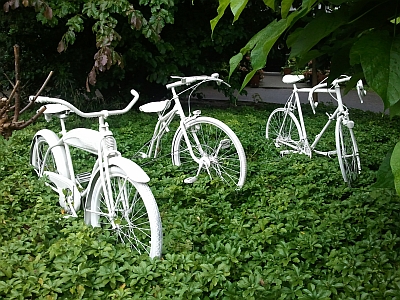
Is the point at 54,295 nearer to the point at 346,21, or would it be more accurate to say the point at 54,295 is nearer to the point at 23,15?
the point at 346,21

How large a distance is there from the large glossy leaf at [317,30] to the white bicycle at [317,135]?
6.77ft

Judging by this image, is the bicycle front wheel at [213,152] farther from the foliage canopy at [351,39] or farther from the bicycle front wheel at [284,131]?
the foliage canopy at [351,39]

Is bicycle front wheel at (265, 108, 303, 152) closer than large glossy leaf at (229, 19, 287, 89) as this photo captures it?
No

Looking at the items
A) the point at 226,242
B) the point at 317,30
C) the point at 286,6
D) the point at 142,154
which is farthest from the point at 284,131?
the point at 286,6

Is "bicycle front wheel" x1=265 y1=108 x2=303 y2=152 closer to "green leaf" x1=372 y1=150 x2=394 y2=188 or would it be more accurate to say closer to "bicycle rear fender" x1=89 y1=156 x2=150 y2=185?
"bicycle rear fender" x1=89 y1=156 x2=150 y2=185

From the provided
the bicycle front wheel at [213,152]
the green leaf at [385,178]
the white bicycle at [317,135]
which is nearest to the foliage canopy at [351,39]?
the green leaf at [385,178]

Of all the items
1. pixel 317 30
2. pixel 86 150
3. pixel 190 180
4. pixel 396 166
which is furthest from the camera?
pixel 190 180

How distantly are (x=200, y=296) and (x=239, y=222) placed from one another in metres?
0.92

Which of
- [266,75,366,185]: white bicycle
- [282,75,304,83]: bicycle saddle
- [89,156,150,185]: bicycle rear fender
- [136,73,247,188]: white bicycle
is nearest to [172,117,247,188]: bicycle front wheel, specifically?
[136,73,247,188]: white bicycle

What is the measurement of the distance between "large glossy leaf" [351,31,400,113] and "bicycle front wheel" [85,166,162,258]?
1833 mm

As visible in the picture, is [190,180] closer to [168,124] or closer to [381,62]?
[168,124]

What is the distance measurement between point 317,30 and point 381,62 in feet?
0.53

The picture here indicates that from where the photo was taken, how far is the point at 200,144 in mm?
3930

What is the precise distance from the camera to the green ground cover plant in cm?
217
